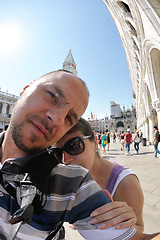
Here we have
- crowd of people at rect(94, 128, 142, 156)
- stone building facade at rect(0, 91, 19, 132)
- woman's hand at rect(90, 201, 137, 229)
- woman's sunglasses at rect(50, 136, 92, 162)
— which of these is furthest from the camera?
stone building facade at rect(0, 91, 19, 132)

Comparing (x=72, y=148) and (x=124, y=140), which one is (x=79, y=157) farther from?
(x=124, y=140)

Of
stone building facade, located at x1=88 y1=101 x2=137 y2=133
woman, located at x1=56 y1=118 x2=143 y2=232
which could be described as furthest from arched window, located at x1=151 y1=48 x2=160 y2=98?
stone building facade, located at x1=88 y1=101 x2=137 y2=133

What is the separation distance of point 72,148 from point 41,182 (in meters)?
0.59

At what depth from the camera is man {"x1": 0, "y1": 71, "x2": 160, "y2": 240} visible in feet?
1.90

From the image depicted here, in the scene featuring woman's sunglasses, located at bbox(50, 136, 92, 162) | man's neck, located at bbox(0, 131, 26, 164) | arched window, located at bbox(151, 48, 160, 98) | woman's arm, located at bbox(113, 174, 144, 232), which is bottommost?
woman's arm, located at bbox(113, 174, 144, 232)

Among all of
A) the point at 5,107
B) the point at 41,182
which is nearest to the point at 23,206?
the point at 41,182

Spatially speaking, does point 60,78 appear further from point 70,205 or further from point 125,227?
point 125,227

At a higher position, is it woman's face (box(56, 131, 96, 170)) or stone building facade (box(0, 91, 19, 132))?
stone building facade (box(0, 91, 19, 132))

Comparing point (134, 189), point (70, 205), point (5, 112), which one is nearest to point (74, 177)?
point (70, 205)

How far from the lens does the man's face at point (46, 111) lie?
2.47 ft

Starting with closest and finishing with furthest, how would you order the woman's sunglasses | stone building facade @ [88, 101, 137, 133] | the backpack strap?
the backpack strap, the woman's sunglasses, stone building facade @ [88, 101, 137, 133]

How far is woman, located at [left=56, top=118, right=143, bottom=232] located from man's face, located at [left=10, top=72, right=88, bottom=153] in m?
0.30

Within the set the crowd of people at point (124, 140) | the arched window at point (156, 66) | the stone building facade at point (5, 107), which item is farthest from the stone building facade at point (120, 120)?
the arched window at point (156, 66)

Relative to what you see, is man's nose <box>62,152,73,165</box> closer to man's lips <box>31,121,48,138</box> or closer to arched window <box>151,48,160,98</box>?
man's lips <box>31,121,48,138</box>
